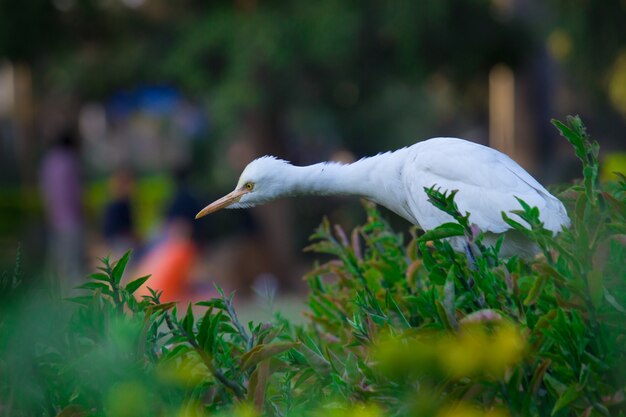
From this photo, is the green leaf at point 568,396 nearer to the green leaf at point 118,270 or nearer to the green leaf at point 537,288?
the green leaf at point 537,288

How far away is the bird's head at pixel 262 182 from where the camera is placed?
12.8 feet

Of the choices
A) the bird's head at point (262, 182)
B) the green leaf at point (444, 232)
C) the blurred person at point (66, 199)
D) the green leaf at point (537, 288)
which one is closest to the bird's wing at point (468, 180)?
the bird's head at point (262, 182)

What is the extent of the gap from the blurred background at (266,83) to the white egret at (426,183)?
4.79 metres

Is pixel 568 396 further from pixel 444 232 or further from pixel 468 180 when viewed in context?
pixel 468 180

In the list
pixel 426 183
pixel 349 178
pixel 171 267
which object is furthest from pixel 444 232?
pixel 171 267

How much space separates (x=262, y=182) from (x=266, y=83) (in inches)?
322

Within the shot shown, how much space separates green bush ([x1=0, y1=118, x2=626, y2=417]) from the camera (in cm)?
198

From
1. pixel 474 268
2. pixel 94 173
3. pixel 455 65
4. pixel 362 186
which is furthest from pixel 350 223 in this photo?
pixel 94 173

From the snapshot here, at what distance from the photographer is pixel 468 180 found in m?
3.68

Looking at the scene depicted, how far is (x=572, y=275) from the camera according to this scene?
2092 millimetres

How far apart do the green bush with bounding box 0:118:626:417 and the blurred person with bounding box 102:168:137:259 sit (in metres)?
9.22

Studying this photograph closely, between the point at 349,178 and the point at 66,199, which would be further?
the point at 66,199

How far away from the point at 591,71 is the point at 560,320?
1125cm

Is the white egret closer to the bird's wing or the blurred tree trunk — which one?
the bird's wing
